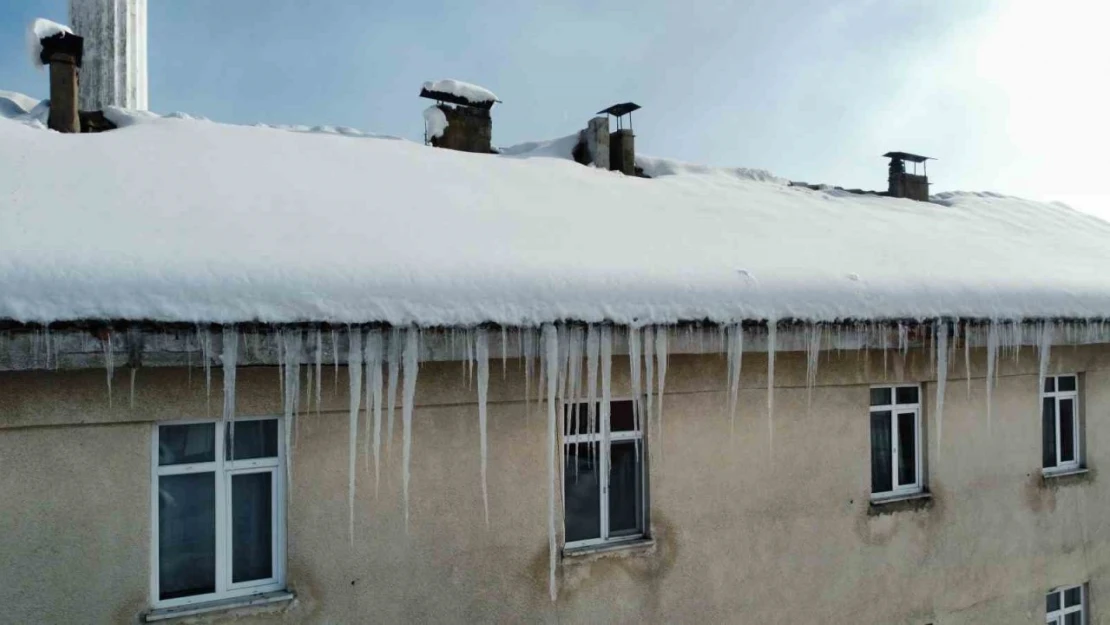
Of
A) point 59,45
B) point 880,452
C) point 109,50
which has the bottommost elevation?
point 880,452

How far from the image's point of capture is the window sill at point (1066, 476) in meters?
6.72

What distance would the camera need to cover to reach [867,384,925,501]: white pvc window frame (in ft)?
19.7

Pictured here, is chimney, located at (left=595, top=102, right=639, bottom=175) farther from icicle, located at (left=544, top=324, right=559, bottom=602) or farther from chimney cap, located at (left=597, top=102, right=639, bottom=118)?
icicle, located at (left=544, top=324, right=559, bottom=602)

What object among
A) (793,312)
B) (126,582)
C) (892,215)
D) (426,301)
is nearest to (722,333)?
(793,312)

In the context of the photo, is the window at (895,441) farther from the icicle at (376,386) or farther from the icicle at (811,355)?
the icicle at (376,386)

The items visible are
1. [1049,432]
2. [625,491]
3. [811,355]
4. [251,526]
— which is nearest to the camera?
[251,526]

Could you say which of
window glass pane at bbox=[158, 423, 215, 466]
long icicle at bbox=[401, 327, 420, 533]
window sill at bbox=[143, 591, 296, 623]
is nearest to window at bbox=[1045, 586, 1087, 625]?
long icicle at bbox=[401, 327, 420, 533]

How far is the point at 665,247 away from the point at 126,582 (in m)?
4.15

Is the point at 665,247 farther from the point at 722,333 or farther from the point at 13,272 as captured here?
the point at 13,272

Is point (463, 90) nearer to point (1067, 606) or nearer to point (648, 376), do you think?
point (648, 376)

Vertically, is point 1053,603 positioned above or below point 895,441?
below

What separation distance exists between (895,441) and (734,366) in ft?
6.86

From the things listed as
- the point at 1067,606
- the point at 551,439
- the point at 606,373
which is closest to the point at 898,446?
the point at 1067,606

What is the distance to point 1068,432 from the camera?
23.3ft
